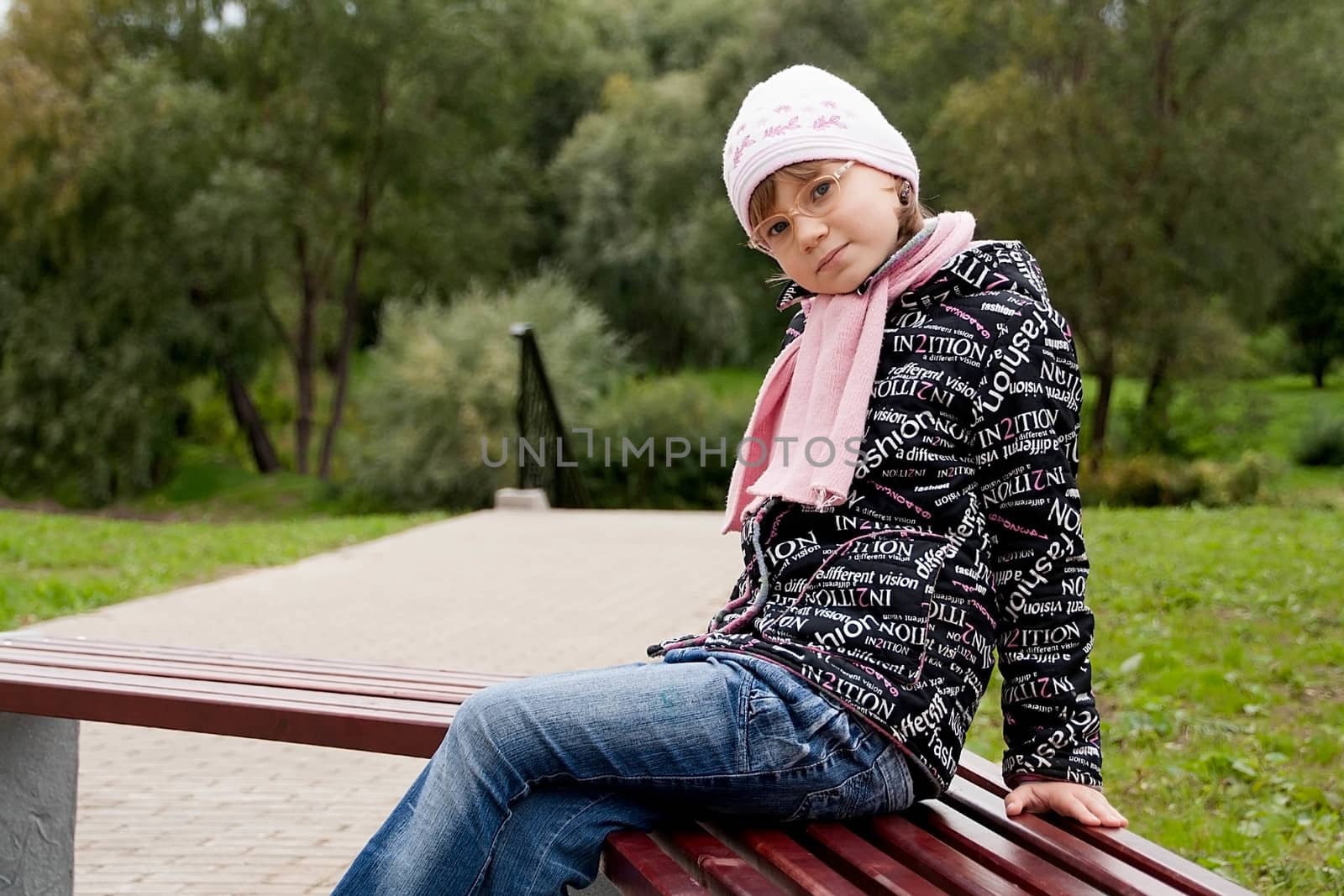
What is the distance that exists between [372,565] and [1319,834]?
19.9 ft

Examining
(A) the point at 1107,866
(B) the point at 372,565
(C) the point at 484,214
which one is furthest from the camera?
(C) the point at 484,214

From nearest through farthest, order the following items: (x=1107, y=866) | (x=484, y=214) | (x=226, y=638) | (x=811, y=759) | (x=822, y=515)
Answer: (x=1107, y=866) → (x=811, y=759) → (x=822, y=515) → (x=226, y=638) → (x=484, y=214)

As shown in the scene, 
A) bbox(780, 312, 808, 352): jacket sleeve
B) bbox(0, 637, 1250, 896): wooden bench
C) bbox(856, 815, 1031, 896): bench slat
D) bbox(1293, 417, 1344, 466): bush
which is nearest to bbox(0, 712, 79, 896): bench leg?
bbox(0, 637, 1250, 896): wooden bench

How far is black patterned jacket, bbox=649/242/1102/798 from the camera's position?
5.88 feet

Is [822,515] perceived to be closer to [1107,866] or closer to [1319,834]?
[1107,866]

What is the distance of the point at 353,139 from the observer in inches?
928

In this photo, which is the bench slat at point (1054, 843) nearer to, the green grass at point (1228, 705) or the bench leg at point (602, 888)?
the bench leg at point (602, 888)

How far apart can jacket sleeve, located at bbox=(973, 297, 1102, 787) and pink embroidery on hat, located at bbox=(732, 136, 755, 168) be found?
1.51ft

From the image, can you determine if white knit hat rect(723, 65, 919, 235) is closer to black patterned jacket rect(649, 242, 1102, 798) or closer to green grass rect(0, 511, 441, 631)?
black patterned jacket rect(649, 242, 1102, 798)

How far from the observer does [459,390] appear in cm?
1750

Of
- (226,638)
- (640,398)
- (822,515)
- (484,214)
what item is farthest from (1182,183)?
(822,515)

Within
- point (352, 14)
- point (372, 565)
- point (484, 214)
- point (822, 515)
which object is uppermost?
point (352, 14)

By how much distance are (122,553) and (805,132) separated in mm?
7628

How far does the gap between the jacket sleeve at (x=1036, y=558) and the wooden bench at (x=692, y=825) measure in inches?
4.6
